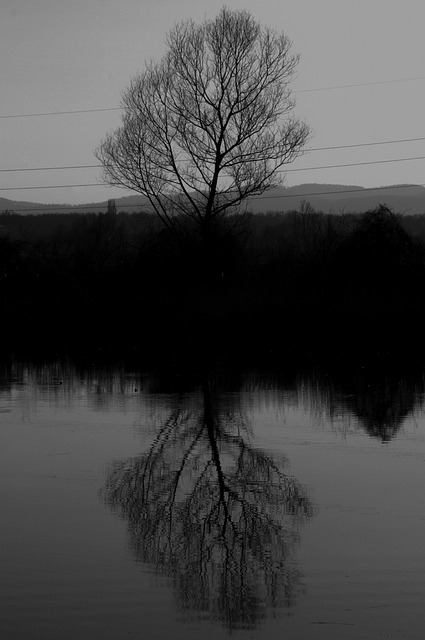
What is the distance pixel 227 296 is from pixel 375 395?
19428 millimetres

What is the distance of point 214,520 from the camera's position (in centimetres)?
901

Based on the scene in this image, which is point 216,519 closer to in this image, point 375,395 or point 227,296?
point 375,395

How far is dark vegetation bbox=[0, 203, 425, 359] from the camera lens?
107ft

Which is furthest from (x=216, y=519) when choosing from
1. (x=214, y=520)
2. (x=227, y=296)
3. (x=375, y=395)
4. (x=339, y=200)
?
(x=339, y=200)

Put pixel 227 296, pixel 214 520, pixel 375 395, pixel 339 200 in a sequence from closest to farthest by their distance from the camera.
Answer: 1. pixel 214 520
2. pixel 375 395
3. pixel 227 296
4. pixel 339 200

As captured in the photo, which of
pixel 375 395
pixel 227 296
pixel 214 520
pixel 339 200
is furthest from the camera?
pixel 339 200

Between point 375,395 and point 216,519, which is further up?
point 216,519

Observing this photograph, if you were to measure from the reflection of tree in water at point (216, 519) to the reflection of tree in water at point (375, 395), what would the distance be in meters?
2.39

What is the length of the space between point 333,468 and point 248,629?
5.19m

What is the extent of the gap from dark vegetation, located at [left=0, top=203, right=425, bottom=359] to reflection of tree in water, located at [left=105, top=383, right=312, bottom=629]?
1611 centimetres

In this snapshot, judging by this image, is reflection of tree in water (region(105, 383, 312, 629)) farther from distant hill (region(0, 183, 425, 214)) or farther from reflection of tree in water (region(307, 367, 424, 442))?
distant hill (region(0, 183, 425, 214))

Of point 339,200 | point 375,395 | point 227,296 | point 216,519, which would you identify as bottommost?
point 375,395

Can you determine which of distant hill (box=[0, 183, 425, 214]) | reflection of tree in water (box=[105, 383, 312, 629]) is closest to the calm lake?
reflection of tree in water (box=[105, 383, 312, 629])

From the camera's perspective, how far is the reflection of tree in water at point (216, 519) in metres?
7.07
